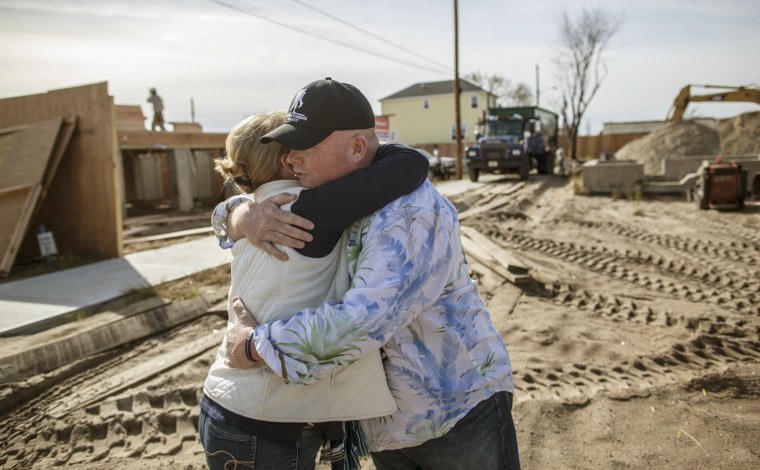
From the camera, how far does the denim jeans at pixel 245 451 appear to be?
1472 mm

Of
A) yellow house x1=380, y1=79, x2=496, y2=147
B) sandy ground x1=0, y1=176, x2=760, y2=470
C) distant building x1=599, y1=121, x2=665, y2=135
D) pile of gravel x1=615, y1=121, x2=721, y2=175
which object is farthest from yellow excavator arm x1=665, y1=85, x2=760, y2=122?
distant building x1=599, y1=121, x2=665, y2=135

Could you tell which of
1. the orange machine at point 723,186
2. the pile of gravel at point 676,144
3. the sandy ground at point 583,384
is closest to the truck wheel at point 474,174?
the pile of gravel at point 676,144

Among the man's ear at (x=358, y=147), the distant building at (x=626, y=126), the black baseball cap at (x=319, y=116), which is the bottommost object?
the man's ear at (x=358, y=147)

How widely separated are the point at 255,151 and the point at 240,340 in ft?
1.92

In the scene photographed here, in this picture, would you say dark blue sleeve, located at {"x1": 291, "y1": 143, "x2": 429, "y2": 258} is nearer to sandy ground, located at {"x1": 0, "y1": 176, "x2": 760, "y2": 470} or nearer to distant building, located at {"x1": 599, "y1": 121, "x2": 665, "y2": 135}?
sandy ground, located at {"x1": 0, "y1": 176, "x2": 760, "y2": 470}

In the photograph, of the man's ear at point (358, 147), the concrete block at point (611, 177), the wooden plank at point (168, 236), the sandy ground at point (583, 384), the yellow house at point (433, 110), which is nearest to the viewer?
the man's ear at point (358, 147)

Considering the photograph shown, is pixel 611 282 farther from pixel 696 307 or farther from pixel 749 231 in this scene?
pixel 749 231

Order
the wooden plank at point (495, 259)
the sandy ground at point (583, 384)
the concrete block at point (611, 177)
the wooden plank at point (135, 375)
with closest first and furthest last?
the sandy ground at point (583, 384) → the wooden plank at point (135, 375) → the wooden plank at point (495, 259) → the concrete block at point (611, 177)

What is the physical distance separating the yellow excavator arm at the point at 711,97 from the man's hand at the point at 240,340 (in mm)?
22236

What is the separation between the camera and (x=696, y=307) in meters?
5.30

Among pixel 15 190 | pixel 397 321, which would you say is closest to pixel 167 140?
pixel 15 190

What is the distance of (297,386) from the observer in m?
1.47

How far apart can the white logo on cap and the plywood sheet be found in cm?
687

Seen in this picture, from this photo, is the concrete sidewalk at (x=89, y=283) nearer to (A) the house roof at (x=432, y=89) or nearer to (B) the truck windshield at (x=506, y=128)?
(B) the truck windshield at (x=506, y=128)
